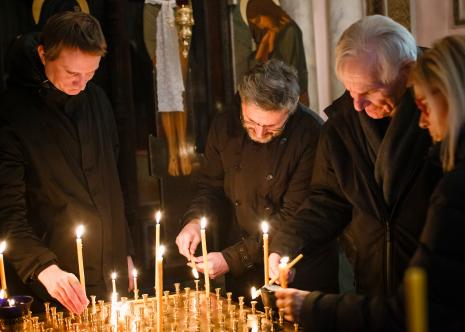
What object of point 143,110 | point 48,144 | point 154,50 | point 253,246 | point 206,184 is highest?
point 154,50

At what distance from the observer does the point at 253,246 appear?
3770 mm

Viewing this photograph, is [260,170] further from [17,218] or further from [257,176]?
[17,218]

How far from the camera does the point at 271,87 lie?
11.7 feet

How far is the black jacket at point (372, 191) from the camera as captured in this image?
286cm

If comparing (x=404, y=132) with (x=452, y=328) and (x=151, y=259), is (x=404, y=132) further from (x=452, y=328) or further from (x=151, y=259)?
(x=151, y=259)

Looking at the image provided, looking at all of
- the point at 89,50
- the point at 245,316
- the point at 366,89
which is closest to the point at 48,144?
the point at 89,50

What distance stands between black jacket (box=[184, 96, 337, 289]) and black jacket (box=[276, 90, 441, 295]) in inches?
13.9

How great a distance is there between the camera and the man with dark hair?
3.54 meters

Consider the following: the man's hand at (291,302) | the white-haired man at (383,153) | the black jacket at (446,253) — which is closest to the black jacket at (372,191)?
the white-haired man at (383,153)

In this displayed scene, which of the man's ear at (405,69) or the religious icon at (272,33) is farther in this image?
the religious icon at (272,33)

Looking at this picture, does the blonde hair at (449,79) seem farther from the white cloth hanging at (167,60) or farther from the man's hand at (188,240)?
A: the white cloth hanging at (167,60)

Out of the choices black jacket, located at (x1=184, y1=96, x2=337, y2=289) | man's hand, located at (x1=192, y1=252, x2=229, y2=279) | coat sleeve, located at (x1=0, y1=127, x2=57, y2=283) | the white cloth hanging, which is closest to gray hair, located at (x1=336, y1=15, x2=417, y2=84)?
black jacket, located at (x1=184, y1=96, x2=337, y2=289)

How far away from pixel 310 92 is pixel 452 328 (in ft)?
17.9

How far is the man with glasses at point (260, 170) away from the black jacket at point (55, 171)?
1.62 feet
